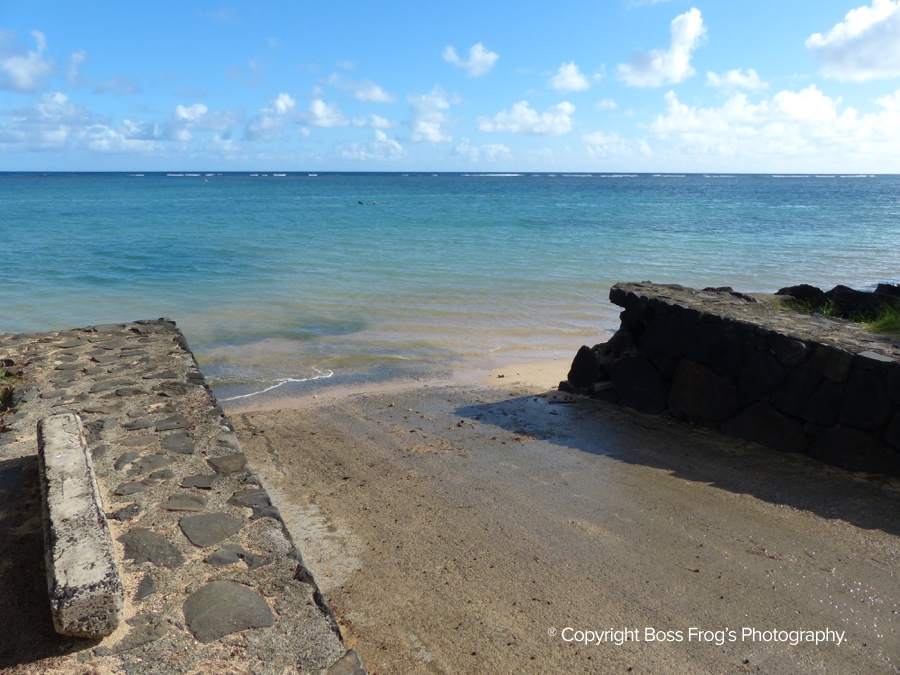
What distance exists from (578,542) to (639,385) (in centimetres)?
300

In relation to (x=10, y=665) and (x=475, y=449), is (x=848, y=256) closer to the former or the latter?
(x=475, y=449)

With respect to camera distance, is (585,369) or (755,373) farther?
(585,369)

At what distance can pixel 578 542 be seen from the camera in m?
4.53

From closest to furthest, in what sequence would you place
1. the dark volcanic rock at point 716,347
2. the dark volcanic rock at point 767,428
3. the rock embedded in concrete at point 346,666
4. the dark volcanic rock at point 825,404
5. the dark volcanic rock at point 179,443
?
1. the rock embedded in concrete at point 346,666
2. the dark volcanic rock at point 179,443
3. the dark volcanic rock at point 825,404
4. the dark volcanic rock at point 767,428
5. the dark volcanic rock at point 716,347

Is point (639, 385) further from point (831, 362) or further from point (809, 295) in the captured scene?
point (809, 295)

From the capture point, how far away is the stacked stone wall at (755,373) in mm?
5457

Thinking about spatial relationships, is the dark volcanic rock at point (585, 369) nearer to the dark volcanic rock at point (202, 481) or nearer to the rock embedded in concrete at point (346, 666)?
the dark volcanic rock at point (202, 481)

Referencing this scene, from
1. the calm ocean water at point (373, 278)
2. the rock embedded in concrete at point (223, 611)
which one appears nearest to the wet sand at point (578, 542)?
the rock embedded in concrete at point (223, 611)

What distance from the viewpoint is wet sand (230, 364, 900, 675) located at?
354 cm

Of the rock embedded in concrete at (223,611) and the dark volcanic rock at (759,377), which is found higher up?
the dark volcanic rock at (759,377)

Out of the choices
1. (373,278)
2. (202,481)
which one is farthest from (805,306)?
(373,278)

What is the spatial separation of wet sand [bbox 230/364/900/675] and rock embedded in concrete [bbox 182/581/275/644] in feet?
2.46

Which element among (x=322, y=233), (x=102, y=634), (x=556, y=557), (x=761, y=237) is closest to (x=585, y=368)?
(x=556, y=557)

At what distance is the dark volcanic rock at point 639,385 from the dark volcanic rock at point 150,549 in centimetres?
500
